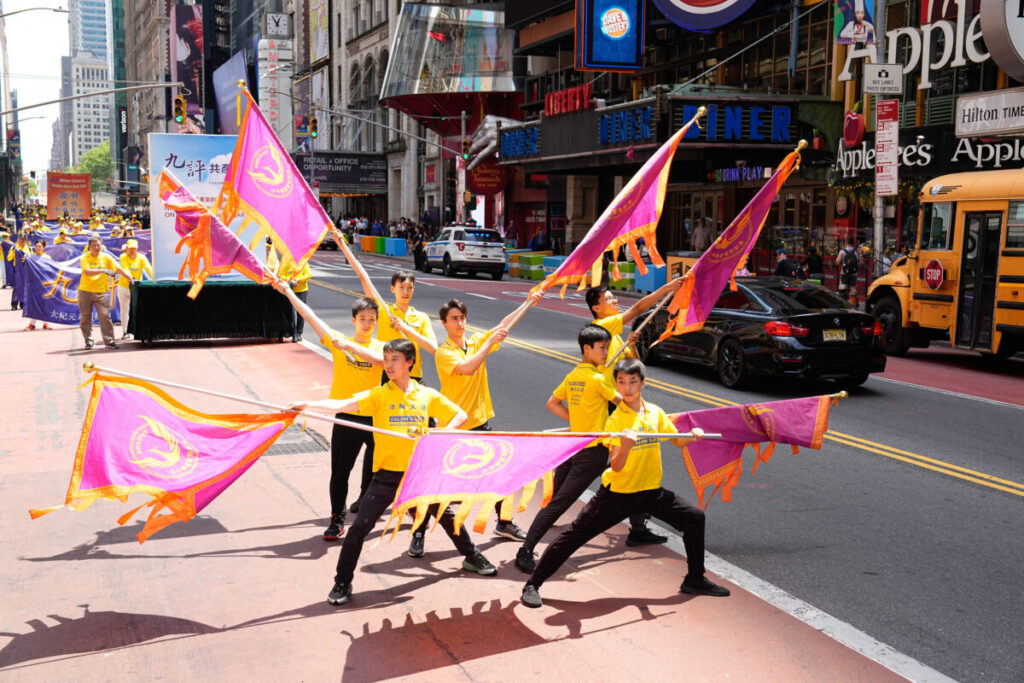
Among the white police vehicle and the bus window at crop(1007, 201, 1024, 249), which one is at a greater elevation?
the bus window at crop(1007, 201, 1024, 249)

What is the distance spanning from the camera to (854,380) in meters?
14.5

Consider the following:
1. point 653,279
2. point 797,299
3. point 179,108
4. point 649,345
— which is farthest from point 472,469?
point 179,108

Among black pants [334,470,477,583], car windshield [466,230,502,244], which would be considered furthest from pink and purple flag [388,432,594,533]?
car windshield [466,230,502,244]

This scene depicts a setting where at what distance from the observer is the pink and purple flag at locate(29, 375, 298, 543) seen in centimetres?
574

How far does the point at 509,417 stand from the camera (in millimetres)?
12055

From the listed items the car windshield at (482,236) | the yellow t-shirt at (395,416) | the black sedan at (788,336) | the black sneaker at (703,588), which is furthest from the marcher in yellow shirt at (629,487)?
the car windshield at (482,236)

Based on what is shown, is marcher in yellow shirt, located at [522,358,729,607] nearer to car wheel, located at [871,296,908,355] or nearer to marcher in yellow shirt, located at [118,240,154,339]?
car wheel, located at [871,296,908,355]

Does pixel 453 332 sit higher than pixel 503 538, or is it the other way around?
pixel 453 332

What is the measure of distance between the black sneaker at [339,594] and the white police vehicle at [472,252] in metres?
33.3

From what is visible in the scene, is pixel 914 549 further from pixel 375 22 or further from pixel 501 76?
pixel 375 22

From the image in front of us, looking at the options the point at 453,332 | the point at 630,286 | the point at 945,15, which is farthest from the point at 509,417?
the point at 630,286

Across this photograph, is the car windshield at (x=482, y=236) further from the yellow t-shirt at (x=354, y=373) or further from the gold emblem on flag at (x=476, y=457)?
the gold emblem on flag at (x=476, y=457)

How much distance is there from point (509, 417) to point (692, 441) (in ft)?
18.3

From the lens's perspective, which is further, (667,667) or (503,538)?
(503,538)
